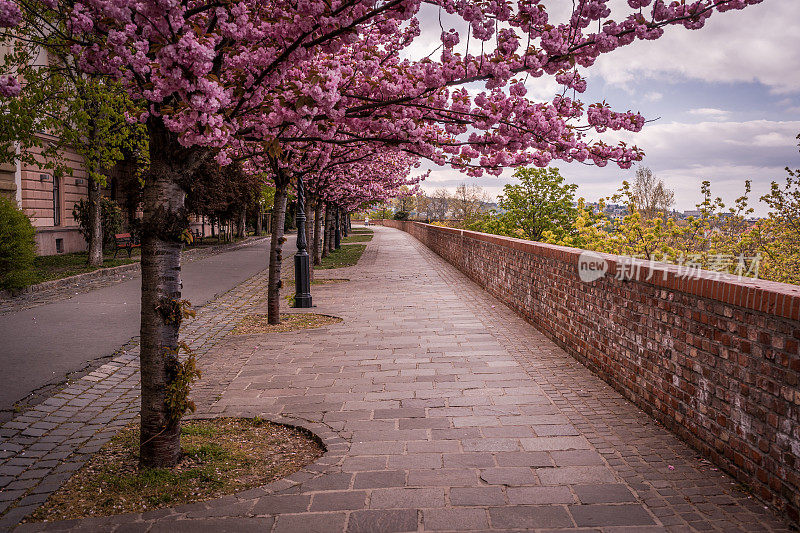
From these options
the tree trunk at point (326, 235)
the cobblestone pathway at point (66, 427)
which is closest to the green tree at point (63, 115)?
the tree trunk at point (326, 235)

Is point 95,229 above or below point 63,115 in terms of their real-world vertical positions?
below

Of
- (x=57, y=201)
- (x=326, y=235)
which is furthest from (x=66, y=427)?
(x=57, y=201)

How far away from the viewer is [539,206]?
20406mm

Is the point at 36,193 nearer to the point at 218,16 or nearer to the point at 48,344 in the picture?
the point at 48,344

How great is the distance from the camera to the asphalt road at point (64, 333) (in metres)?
6.87

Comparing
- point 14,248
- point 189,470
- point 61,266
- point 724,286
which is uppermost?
point 724,286

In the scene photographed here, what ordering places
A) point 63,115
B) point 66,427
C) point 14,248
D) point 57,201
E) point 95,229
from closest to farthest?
point 66,427, point 14,248, point 63,115, point 95,229, point 57,201

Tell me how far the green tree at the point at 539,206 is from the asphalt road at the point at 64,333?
10064 millimetres

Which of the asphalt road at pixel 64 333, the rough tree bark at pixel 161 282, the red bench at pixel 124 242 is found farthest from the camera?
the red bench at pixel 124 242

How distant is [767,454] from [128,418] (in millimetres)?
5066

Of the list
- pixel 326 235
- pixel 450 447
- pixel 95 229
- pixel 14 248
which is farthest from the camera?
pixel 326 235

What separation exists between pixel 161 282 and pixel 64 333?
245 inches

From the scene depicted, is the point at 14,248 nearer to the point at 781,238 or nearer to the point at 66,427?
the point at 66,427

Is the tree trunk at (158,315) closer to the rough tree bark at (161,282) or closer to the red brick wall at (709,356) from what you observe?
the rough tree bark at (161,282)
